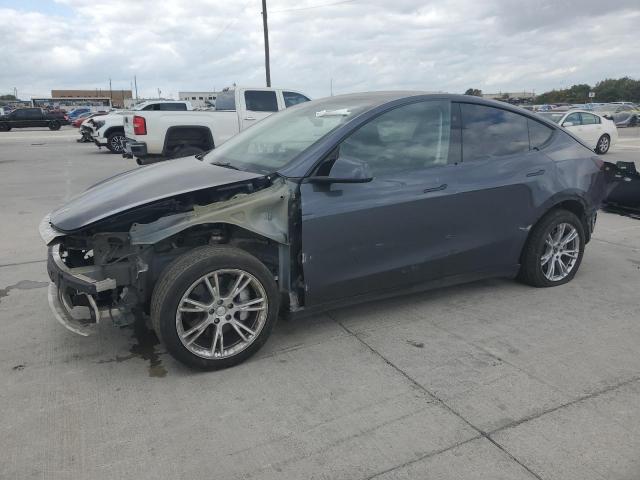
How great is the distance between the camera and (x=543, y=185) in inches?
169

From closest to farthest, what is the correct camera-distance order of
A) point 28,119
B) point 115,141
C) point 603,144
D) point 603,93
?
point 603,144 < point 115,141 < point 28,119 < point 603,93

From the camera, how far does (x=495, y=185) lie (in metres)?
4.03

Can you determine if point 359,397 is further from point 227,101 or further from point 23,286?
point 227,101

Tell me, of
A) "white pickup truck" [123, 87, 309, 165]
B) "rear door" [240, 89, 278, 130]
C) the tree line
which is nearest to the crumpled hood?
"white pickup truck" [123, 87, 309, 165]

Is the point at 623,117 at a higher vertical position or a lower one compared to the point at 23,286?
higher

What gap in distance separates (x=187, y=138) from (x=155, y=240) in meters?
8.75

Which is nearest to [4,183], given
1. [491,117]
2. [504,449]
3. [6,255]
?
[6,255]

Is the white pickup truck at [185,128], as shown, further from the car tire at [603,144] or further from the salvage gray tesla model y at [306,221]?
the car tire at [603,144]

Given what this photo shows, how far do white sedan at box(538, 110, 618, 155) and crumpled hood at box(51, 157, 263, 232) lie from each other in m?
14.8

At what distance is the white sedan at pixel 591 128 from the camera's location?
52.2 feet

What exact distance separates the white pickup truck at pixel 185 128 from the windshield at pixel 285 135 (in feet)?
21.0

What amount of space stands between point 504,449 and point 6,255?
5.58 metres

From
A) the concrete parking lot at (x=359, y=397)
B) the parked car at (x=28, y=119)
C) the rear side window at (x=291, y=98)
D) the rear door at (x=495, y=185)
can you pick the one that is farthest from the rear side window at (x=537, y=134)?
the parked car at (x=28, y=119)

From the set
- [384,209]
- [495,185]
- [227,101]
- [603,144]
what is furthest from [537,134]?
[603,144]
